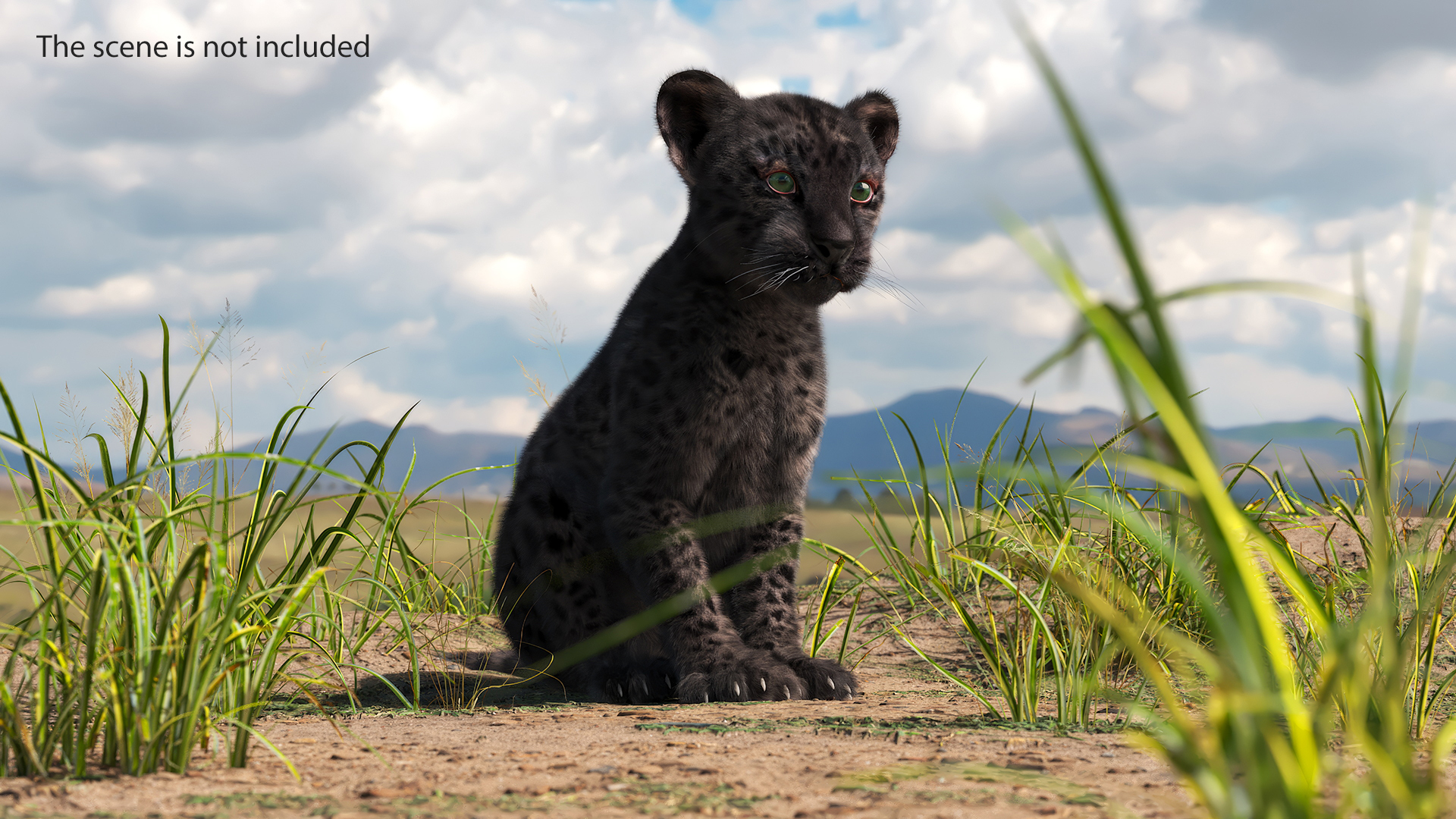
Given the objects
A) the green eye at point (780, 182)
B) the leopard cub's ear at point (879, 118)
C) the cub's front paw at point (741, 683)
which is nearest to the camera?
→ the cub's front paw at point (741, 683)

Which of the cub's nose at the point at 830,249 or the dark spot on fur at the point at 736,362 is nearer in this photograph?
the cub's nose at the point at 830,249

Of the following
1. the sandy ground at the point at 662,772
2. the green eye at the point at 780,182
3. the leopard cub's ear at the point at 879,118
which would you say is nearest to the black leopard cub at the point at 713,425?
the green eye at the point at 780,182

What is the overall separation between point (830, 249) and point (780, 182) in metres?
0.28

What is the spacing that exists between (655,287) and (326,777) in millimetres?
1993

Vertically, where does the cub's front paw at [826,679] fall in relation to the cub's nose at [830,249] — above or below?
below

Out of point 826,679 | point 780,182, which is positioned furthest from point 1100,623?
point 780,182

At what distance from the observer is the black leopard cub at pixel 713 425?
319 centimetres

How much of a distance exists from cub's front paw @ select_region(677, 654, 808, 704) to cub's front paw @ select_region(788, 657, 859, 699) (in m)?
0.04

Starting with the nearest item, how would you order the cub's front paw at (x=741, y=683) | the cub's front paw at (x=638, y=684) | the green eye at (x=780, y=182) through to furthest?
the cub's front paw at (x=741, y=683) < the cub's front paw at (x=638, y=684) < the green eye at (x=780, y=182)

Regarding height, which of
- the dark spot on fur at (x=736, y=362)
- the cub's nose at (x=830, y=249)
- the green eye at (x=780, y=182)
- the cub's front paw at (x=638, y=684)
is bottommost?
the cub's front paw at (x=638, y=684)

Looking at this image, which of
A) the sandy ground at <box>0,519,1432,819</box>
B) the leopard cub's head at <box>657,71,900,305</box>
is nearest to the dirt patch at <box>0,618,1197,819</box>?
the sandy ground at <box>0,519,1432,819</box>

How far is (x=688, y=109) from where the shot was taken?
11.3 feet

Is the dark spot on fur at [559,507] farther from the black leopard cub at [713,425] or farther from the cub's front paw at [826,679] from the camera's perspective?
the cub's front paw at [826,679]

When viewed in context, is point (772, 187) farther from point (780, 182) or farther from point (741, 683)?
point (741, 683)
